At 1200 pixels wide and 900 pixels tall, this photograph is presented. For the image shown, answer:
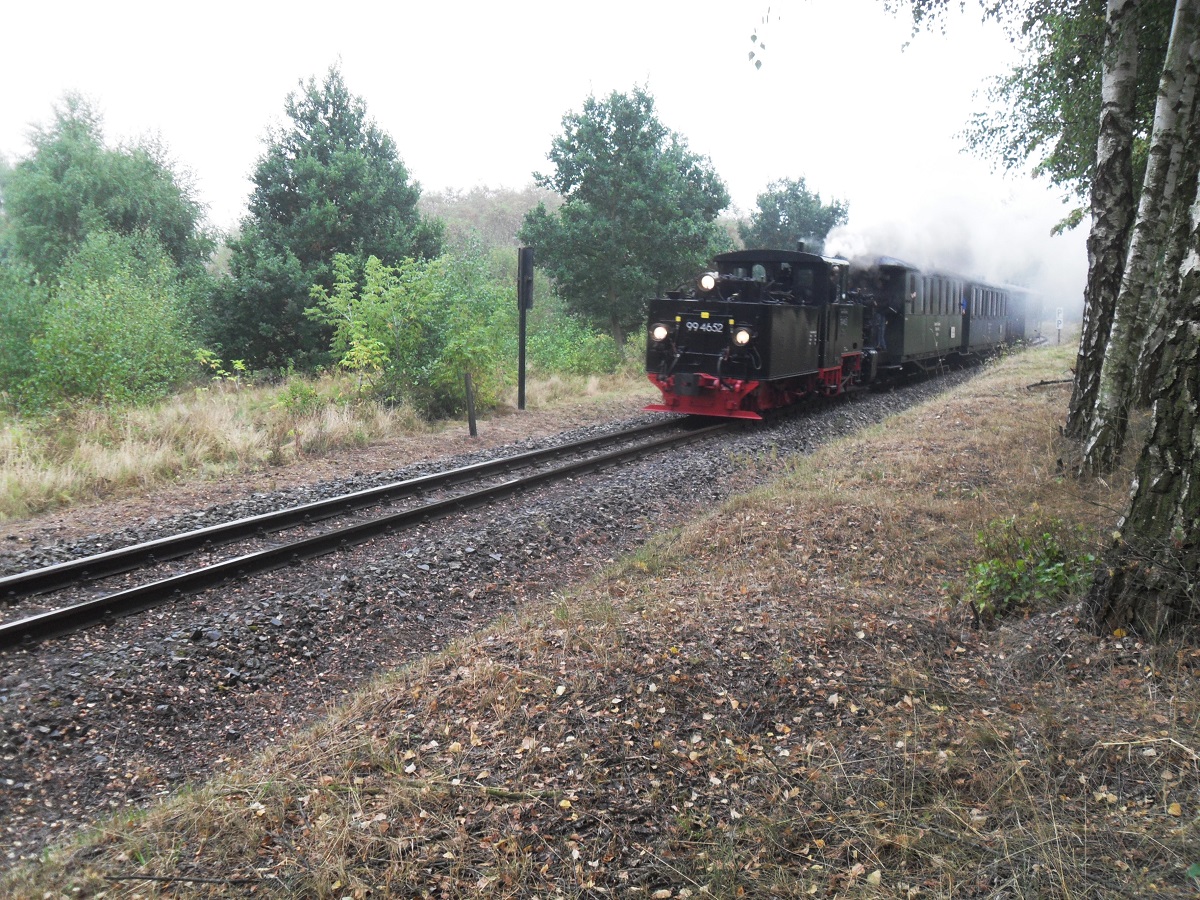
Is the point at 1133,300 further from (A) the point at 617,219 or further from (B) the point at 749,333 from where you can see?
(A) the point at 617,219

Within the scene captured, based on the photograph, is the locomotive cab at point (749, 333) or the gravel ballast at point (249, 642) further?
the locomotive cab at point (749, 333)

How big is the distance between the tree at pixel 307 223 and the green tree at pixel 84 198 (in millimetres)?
5981

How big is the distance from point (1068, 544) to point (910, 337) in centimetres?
1401

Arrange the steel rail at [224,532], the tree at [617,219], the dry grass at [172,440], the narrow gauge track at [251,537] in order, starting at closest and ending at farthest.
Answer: the narrow gauge track at [251,537] → the steel rail at [224,532] → the dry grass at [172,440] → the tree at [617,219]

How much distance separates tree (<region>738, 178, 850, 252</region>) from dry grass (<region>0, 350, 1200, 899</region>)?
1301 inches

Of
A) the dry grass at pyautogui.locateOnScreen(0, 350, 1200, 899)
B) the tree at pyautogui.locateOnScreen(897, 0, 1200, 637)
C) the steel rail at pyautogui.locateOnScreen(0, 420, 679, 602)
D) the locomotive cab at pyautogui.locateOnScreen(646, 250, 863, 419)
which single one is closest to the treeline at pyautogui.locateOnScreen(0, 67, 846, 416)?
the locomotive cab at pyautogui.locateOnScreen(646, 250, 863, 419)

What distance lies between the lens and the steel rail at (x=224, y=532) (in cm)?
594

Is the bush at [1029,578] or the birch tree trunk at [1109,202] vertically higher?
the birch tree trunk at [1109,202]

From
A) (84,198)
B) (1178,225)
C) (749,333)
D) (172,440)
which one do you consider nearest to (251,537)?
(172,440)

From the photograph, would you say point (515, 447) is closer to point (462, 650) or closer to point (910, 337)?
point (462, 650)

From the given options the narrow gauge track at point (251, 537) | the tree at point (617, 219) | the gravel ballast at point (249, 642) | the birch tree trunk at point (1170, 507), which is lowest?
the gravel ballast at point (249, 642)

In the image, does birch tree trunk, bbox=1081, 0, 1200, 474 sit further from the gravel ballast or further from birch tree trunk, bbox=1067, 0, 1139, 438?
the gravel ballast

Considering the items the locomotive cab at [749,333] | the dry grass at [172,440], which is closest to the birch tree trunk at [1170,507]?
the locomotive cab at [749,333]

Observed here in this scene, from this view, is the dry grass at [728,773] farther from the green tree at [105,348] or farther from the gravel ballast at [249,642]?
the green tree at [105,348]
